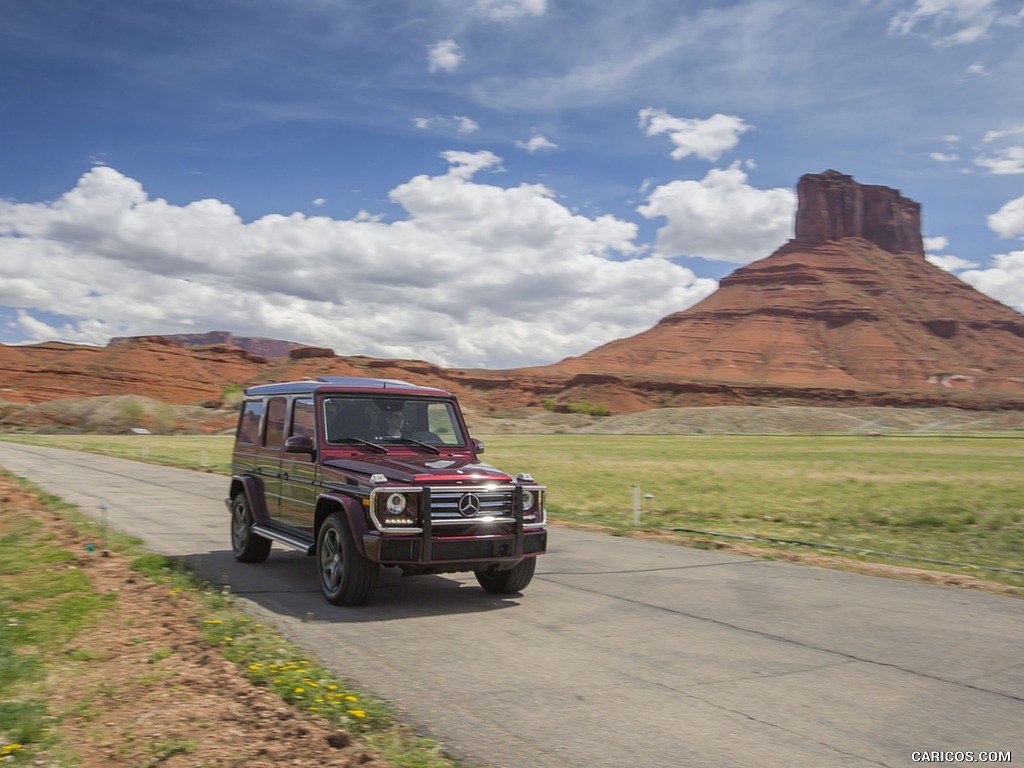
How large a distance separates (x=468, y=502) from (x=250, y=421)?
4.34 metres

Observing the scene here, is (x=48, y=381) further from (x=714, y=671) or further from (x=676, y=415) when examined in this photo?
(x=714, y=671)

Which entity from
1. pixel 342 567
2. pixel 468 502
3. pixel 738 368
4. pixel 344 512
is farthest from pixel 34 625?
pixel 738 368

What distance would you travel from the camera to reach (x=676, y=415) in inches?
4341

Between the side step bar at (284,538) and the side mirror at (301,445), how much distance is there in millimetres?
Result: 918

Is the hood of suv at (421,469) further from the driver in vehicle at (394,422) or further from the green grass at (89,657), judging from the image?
the green grass at (89,657)

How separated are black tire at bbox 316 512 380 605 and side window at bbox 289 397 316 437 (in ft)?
4.46

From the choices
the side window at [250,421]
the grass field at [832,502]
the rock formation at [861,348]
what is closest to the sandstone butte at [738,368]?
the rock formation at [861,348]

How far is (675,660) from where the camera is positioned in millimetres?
6008

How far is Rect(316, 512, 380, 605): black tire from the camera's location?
7422 millimetres

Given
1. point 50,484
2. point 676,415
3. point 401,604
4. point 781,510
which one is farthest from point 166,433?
point 401,604

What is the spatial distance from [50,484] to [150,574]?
592 inches

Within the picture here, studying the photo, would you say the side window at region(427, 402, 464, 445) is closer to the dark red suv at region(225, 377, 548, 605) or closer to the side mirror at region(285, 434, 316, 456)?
the dark red suv at region(225, 377, 548, 605)

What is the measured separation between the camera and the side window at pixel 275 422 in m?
9.52

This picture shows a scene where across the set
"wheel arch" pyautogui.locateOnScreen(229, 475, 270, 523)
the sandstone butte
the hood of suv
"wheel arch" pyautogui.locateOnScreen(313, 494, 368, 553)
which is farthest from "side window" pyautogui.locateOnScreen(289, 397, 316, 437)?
the sandstone butte
